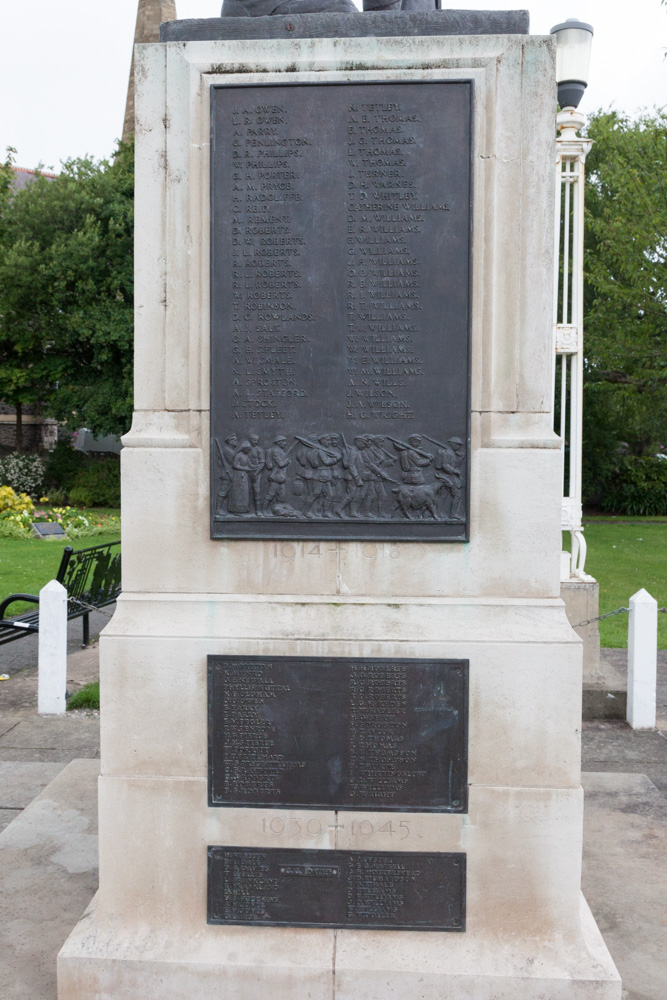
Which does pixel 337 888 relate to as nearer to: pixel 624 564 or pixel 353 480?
pixel 353 480

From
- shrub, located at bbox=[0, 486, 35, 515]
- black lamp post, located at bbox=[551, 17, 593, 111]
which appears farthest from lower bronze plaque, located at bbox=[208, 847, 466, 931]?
shrub, located at bbox=[0, 486, 35, 515]

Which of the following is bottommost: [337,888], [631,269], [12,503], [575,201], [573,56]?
[337,888]

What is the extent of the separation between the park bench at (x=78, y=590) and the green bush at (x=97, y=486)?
18.1 meters

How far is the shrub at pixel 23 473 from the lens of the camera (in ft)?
93.2

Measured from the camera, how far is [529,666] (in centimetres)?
354

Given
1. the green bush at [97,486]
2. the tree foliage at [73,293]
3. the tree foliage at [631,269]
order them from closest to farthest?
the tree foliage at [631,269] → the tree foliage at [73,293] → the green bush at [97,486]

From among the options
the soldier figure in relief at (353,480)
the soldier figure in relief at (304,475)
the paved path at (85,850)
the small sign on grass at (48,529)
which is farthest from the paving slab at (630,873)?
the small sign on grass at (48,529)

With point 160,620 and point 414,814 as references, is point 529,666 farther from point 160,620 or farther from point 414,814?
point 160,620

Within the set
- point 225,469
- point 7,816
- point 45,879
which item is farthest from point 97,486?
point 225,469

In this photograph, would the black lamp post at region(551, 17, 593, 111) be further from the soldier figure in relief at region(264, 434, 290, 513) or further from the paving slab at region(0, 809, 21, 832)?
the paving slab at region(0, 809, 21, 832)

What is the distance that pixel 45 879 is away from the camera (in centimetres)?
426

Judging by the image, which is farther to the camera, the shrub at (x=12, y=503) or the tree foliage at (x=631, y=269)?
the shrub at (x=12, y=503)

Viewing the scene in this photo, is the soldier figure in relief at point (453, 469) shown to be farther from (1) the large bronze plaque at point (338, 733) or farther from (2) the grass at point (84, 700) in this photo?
(2) the grass at point (84, 700)

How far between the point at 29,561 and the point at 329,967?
13440mm
